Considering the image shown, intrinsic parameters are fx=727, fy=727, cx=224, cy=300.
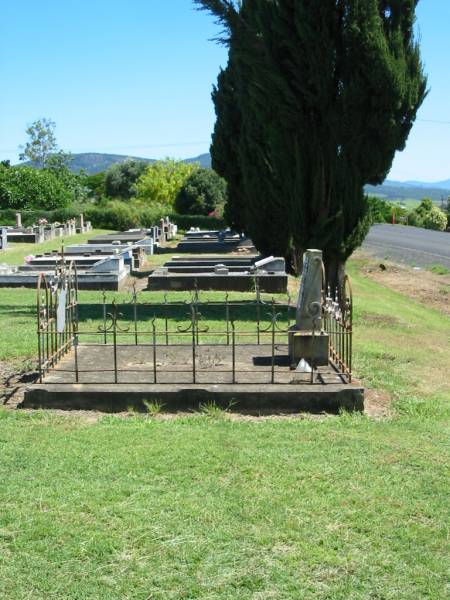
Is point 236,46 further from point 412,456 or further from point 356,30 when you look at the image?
point 412,456

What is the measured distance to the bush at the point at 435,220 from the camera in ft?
172

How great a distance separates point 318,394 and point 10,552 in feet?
11.8

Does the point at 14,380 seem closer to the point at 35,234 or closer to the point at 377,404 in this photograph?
the point at 377,404

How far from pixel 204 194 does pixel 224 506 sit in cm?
4325

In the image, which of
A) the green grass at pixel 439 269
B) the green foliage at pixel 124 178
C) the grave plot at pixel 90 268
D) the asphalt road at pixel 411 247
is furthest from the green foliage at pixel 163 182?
the grave plot at pixel 90 268

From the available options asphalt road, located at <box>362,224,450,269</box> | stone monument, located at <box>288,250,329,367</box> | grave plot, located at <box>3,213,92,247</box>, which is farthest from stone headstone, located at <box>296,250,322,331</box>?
grave plot, located at <box>3,213,92,247</box>

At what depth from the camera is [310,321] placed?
8.19 meters

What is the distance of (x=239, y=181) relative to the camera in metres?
25.7

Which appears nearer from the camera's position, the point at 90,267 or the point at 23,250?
the point at 90,267

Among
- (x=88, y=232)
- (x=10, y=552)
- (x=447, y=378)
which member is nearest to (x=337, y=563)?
(x=10, y=552)

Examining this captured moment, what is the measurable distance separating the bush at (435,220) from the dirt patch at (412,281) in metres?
24.4

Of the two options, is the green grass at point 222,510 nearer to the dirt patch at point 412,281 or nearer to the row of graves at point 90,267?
the row of graves at point 90,267

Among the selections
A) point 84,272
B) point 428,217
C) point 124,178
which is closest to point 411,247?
point 428,217

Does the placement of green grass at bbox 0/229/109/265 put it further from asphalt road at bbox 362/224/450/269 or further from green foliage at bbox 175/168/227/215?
asphalt road at bbox 362/224/450/269
